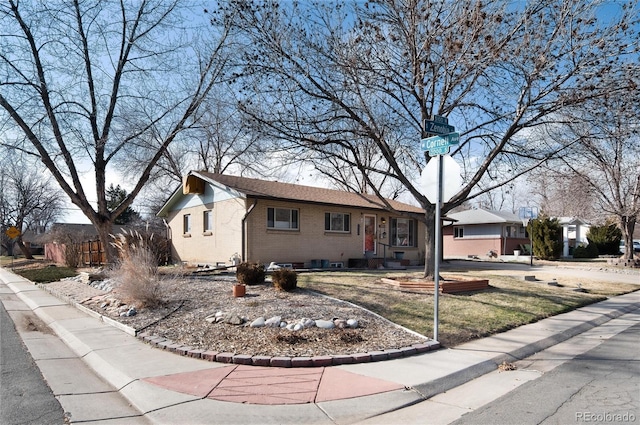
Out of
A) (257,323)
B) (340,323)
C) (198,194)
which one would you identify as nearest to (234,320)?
(257,323)

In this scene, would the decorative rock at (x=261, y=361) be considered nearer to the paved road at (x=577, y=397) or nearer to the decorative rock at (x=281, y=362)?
the decorative rock at (x=281, y=362)

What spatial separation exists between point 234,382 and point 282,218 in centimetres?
1360

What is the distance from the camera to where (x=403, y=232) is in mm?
24375

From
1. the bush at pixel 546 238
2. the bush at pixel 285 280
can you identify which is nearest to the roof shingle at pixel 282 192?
the bush at pixel 285 280

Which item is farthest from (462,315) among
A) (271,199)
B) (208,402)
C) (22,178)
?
(22,178)

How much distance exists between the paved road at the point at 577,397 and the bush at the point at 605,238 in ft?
126

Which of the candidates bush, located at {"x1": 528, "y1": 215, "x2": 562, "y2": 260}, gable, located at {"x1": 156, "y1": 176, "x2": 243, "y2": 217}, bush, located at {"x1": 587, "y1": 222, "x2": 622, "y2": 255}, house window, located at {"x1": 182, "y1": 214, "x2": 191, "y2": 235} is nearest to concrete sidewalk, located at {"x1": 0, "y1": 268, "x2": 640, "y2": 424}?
gable, located at {"x1": 156, "y1": 176, "x2": 243, "y2": 217}

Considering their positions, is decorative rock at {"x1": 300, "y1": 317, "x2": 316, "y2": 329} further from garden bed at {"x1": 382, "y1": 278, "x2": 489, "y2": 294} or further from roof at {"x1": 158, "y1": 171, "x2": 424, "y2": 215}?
roof at {"x1": 158, "y1": 171, "x2": 424, "y2": 215}

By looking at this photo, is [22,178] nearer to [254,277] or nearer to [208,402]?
[254,277]

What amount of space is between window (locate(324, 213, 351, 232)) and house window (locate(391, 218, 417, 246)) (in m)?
3.42

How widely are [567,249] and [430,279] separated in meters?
35.6

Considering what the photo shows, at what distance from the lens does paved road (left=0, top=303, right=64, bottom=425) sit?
4680 mm

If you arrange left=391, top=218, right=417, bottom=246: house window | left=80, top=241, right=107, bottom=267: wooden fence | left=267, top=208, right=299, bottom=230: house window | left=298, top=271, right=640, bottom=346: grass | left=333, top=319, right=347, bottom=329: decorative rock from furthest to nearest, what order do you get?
left=80, top=241, right=107, bottom=267: wooden fence < left=391, top=218, right=417, bottom=246: house window < left=267, top=208, right=299, bottom=230: house window < left=298, top=271, right=640, bottom=346: grass < left=333, top=319, right=347, bottom=329: decorative rock

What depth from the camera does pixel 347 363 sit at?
21.0ft
